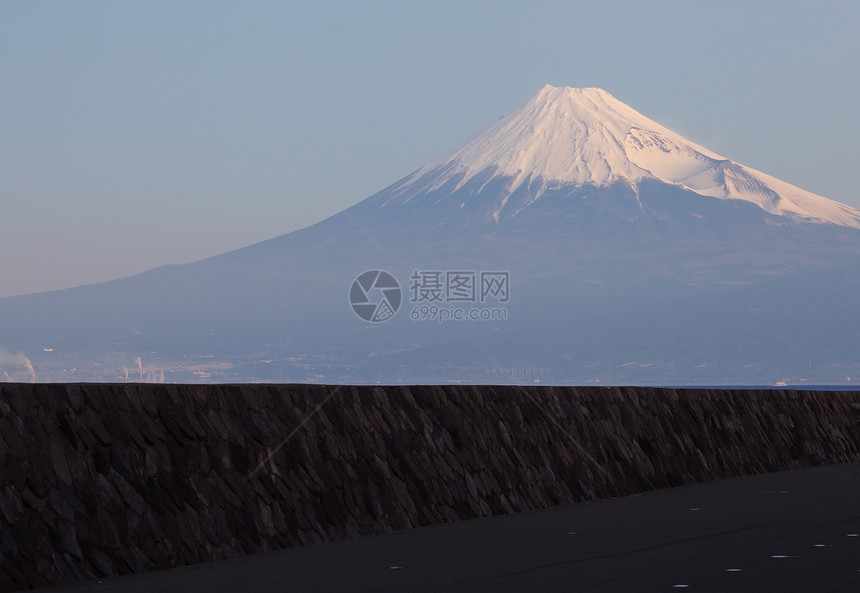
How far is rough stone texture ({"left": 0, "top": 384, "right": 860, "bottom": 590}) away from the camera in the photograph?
8.86 metres

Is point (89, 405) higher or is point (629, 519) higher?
point (89, 405)

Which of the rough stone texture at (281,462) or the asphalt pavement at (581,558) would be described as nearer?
the asphalt pavement at (581,558)

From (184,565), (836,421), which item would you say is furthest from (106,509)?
(836,421)

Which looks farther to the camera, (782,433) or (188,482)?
(782,433)

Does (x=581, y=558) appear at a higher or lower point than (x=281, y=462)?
lower

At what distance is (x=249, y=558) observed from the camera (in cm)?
991

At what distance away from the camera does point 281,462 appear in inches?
433

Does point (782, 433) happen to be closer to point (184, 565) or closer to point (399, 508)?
point (399, 508)

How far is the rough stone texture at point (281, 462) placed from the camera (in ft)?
29.1

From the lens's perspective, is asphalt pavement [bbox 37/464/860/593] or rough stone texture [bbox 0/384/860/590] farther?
rough stone texture [bbox 0/384/860/590]

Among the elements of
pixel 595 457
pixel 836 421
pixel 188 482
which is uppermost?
pixel 188 482

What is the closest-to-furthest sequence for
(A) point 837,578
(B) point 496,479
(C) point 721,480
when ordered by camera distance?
(A) point 837,578
(B) point 496,479
(C) point 721,480

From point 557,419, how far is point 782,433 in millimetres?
6894

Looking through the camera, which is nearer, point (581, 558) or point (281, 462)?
point (581, 558)
